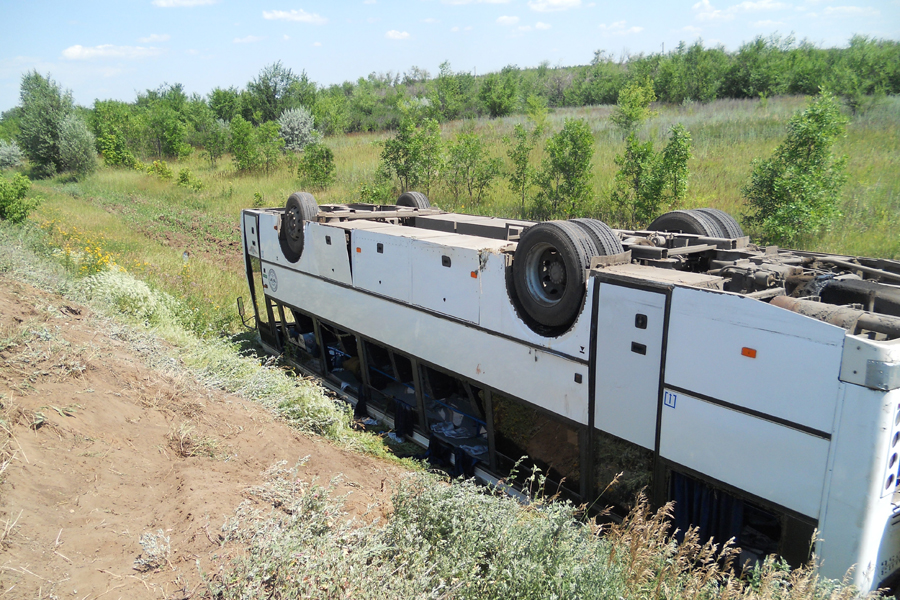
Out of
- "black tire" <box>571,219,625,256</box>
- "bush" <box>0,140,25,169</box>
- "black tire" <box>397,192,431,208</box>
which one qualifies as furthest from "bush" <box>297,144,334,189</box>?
"bush" <box>0,140,25,169</box>

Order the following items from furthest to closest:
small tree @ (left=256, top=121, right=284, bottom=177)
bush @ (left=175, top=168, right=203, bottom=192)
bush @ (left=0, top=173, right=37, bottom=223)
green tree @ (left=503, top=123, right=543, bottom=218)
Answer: small tree @ (left=256, top=121, right=284, bottom=177) < bush @ (left=175, top=168, right=203, bottom=192) < green tree @ (left=503, top=123, right=543, bottom=218) < bush @ (left=0, top=173, right=37, bottom=223)

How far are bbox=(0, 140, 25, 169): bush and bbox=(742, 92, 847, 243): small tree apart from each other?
4830cm

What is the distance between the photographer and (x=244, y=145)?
3030 cm

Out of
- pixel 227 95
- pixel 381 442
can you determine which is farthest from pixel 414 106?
pixel 227 95

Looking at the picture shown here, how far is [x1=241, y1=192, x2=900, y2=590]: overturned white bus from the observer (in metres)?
3.24

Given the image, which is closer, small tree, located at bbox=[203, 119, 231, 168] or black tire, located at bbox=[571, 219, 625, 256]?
black tire, located at bbox=[571, 219, 625, 256]

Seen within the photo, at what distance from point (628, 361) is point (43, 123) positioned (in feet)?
145

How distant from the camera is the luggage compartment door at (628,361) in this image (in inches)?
160

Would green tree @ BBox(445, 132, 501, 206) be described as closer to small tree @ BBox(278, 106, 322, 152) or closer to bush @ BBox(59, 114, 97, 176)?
small tree @ BBox(278, 106, 322, 152)

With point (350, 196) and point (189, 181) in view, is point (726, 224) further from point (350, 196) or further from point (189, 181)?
point (189, 181)

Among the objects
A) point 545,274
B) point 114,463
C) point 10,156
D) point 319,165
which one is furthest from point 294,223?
point 10,156

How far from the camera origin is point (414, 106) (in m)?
23.0

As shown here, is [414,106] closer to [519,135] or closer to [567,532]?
[519,135]

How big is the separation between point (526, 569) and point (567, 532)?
0.39 m
